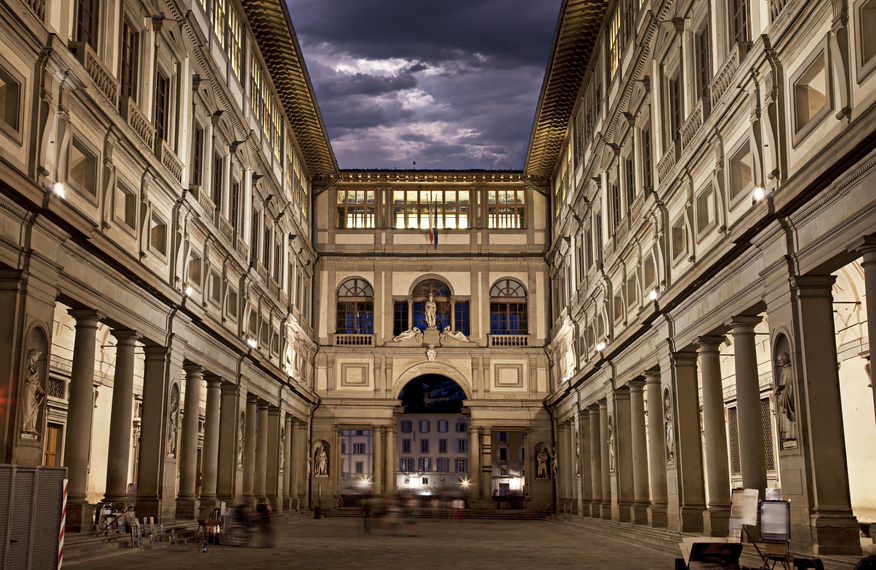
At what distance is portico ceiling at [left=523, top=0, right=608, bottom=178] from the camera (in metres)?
40.6

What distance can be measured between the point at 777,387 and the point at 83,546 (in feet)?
52.1

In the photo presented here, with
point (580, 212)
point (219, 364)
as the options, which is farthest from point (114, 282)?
point (580, 212)

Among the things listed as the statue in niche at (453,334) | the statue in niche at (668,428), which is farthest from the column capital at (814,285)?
the statue in niche at (453,334)

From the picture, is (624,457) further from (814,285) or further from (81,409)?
(81,409)

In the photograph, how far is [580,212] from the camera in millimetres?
47469

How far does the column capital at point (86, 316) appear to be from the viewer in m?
23.8

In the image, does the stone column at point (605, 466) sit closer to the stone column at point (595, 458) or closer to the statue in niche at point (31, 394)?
the stone column at point (595, 458)

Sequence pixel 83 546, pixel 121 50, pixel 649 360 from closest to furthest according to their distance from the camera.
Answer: pixel 83 546 < pixel 121 50 < pixel 649 360

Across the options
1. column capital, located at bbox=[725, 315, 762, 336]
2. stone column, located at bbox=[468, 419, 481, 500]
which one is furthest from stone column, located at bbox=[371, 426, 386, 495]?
column capital, located at bbox=[725, 315, 762, 336]

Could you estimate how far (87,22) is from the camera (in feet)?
Answer: 77.3

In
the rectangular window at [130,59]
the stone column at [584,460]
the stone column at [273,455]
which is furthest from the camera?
the stone column at [273,455]

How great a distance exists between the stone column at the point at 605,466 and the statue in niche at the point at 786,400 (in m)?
21.8

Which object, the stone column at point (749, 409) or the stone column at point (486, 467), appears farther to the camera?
the stone column at point (486, 467)

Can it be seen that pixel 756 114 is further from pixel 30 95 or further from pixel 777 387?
pixel 30 95
